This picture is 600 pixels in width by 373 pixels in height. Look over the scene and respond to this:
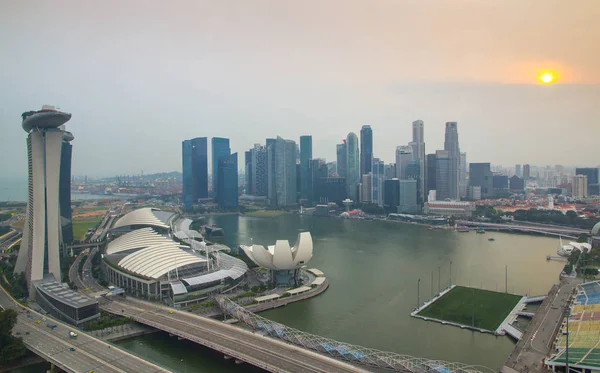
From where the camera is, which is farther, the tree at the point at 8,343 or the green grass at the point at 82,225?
the green grass at the point at 82,225

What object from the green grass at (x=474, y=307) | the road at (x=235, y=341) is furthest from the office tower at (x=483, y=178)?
the road at (x=235, y=341)

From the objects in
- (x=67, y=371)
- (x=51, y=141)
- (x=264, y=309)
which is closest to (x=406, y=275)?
(x=264, y=309)

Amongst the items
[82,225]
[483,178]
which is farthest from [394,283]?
[483,178]

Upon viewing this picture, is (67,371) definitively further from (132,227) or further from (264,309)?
(132,227)

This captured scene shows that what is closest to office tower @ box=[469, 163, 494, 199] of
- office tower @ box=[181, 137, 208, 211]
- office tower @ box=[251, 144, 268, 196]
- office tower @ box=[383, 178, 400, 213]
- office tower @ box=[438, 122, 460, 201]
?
office tower @ box=[438, 122, 460, 201]

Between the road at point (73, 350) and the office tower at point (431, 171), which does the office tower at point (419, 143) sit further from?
the road at point (73, 350)

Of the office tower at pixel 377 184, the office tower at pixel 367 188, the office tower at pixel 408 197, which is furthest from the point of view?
the office tower at pixel 367 188
